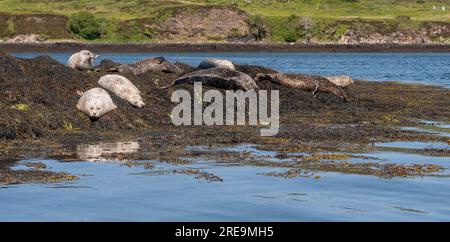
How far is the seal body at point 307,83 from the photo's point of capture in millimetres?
24391

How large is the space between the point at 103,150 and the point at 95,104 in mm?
3300

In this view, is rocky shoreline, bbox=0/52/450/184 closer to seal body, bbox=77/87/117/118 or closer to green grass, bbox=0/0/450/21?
seal body, bbox=77/87/117/118

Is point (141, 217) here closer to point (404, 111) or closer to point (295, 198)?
point (295, 198)

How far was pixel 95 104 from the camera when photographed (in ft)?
57.5

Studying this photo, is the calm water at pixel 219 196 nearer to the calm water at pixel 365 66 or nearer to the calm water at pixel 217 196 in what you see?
the calm water at pixel 217 196

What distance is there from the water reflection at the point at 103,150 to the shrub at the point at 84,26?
89.8 metres

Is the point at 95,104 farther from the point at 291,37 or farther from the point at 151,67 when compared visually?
the point at 291,37

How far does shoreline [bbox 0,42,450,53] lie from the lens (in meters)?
90.8

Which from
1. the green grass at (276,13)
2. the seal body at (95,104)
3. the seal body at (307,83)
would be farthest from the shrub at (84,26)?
the seal body at (95,104)

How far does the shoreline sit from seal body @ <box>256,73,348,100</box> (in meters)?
65.9

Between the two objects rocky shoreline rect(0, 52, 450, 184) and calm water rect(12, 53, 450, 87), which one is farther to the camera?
calm water rect(12, 53, 450, 87)

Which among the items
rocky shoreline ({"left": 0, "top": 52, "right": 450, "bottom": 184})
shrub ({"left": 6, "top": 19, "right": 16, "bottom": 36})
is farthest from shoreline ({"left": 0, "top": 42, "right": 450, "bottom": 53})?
rocky shoreline ({"left": 0, "top": 52, "right": 450, "bottom": 184})

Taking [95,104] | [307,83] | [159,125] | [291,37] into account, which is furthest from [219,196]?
[291,37]

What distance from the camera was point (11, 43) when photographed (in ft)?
307
